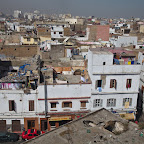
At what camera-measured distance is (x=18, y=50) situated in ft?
120

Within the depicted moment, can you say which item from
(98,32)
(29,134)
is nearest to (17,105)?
(29,134)

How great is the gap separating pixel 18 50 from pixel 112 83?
20.9 meters

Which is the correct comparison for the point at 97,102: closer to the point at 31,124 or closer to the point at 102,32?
the point at 31,124

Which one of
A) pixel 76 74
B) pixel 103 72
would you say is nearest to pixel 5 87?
Result: pixel 76 74

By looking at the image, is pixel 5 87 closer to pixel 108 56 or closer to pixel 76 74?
pixel 76 74

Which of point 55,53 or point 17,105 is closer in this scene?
point 17,105

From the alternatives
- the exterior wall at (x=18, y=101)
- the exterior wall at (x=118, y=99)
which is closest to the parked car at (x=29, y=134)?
the exterior wall at (x=18, y=101)

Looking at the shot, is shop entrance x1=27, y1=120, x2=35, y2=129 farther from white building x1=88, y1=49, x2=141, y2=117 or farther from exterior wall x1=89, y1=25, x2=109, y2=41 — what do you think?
exterior wall x1=89, y1=25, x2=109, y2=41

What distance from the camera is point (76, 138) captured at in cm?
1224

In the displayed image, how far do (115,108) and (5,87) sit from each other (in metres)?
12.4

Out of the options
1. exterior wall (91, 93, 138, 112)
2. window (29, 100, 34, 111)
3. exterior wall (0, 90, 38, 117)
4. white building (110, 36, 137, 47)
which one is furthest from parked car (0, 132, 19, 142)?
white building (110, 36, 137, 47)

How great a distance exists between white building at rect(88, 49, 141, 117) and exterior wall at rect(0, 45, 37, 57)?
17682 mm

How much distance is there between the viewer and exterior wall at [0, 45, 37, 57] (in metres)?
36.1

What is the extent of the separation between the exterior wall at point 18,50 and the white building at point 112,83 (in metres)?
17.7
